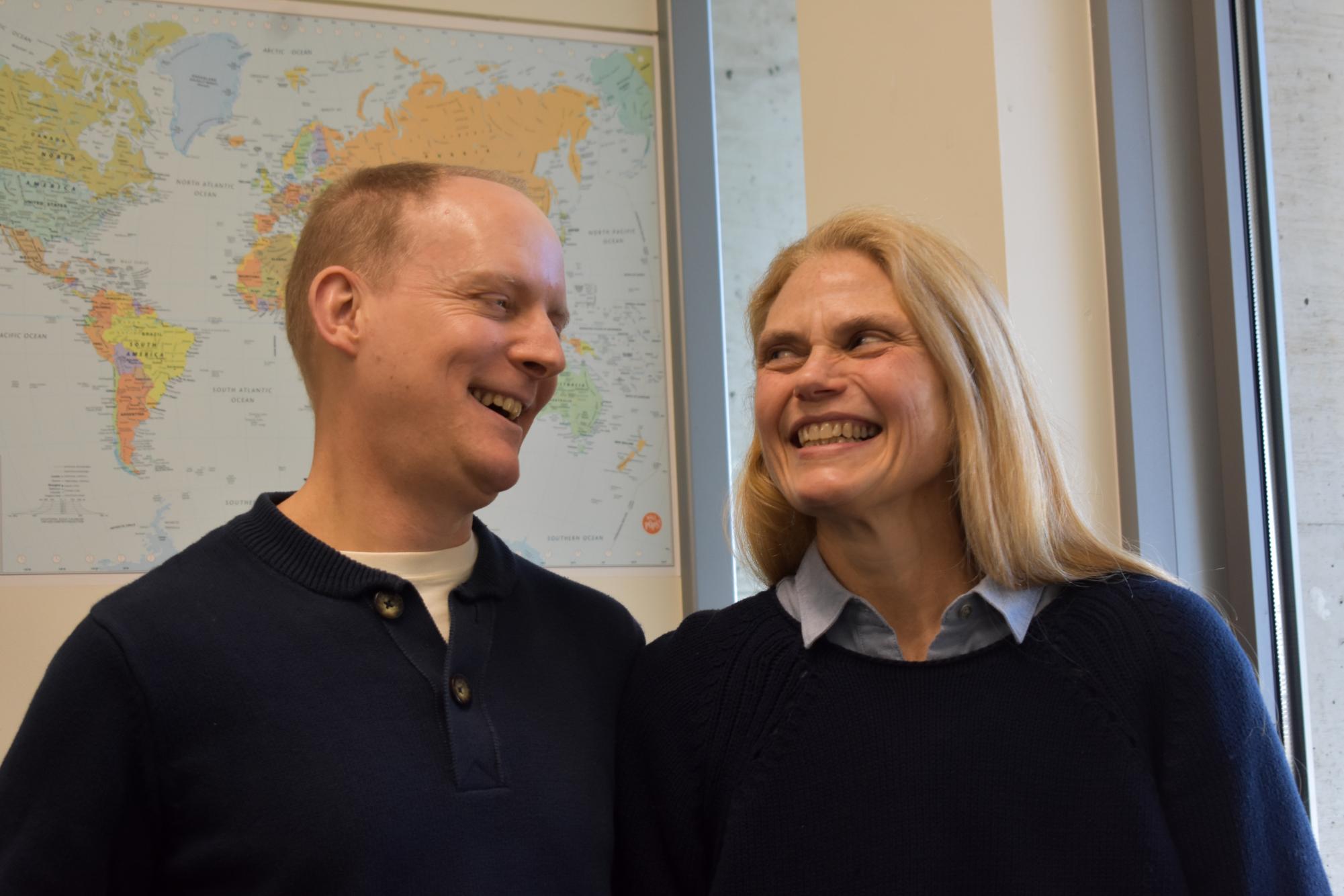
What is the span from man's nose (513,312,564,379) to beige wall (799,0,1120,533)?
788 millimetres

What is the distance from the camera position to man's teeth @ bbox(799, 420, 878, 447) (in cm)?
171

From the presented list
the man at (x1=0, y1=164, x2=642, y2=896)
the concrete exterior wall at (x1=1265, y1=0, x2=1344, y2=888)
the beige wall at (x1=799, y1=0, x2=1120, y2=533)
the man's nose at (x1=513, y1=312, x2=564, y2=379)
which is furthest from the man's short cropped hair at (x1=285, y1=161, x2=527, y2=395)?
the concrete exterior wall at (x1=1265, y1=0, x2=1344, y2=888)

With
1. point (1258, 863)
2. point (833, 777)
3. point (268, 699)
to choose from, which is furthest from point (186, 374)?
point (1258, 863)

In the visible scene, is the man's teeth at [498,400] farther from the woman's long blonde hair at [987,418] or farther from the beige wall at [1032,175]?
the beige wall at [1032,175]

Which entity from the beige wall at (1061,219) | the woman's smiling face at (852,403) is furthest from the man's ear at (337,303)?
the beige wall at (1061,219)

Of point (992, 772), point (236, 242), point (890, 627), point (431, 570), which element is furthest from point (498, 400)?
point (236, 242)

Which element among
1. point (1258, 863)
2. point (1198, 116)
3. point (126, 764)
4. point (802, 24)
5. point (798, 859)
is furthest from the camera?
point (802, 24)

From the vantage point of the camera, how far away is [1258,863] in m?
1.49

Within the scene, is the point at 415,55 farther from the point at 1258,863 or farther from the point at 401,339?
the point at 1258,863

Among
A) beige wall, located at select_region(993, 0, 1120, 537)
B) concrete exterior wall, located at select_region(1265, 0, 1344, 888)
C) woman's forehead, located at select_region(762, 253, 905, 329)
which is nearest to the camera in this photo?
woman's forehead, located at select_region(762, 253, 905, 329)

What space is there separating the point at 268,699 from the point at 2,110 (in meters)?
2.21

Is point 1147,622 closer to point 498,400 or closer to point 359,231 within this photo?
point 498,400

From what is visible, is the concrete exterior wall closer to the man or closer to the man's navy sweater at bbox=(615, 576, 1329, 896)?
the man's navy sweater at bbox=(615, 576, 1329, 896)

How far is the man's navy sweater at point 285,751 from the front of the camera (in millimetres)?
1370
